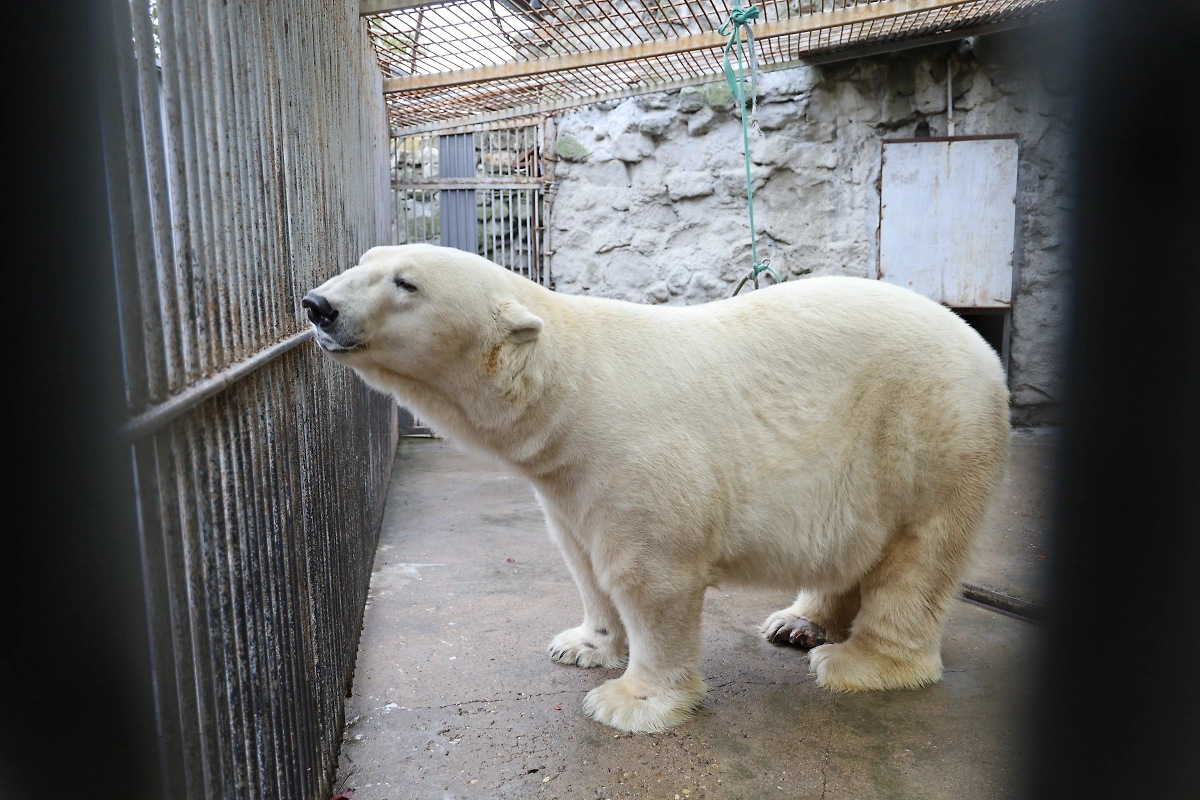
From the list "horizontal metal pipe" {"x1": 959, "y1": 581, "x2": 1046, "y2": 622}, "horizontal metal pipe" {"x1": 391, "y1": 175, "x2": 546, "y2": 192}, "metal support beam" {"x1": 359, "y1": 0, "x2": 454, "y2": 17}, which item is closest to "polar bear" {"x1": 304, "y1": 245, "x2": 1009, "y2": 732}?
"horizontal metal pipe" {"x1": 959, "y1": 581, "x2": 1046, "y2": 622}

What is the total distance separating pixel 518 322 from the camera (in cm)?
246

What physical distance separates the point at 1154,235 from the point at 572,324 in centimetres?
216

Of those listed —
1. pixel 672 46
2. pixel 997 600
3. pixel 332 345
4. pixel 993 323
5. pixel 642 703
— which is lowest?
pixel 997 600

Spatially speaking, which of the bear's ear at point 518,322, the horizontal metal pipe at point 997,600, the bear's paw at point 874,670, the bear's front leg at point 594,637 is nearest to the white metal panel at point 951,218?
the horizontal metal pipe at point 997,600

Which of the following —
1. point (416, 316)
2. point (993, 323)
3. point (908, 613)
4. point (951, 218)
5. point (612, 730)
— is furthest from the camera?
point (993, 323)

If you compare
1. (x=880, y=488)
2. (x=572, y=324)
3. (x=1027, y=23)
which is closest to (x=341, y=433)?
(x=572, y=324)

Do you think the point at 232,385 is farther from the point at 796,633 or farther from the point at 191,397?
the point at 796,633

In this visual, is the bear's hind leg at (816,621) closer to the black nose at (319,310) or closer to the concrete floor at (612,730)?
the concrete floor at (612,730)

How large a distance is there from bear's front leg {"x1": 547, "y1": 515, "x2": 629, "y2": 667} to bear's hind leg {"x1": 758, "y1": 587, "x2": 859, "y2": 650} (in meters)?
0.70

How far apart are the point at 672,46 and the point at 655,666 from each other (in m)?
3.83

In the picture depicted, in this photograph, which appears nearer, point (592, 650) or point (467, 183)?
point (592, 650)

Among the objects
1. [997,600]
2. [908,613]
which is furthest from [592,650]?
[997,600]

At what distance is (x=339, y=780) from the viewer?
2248mm

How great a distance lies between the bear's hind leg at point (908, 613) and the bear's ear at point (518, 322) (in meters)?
1.58
